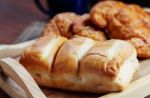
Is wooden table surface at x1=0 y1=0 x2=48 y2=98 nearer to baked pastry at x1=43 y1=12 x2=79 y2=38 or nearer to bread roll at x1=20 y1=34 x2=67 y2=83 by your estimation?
baked pastry at x1=43 y1=12 x2=79 y2=38

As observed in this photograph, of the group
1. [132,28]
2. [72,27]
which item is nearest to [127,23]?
[132,28]

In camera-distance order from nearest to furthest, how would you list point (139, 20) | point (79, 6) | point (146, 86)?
point (146, 86) < point (139, 20) < point (79, 6)

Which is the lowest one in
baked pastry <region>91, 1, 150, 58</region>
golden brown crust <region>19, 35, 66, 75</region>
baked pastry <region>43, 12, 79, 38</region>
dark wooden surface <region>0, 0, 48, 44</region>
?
dark wooden surface <region>0, 0, 48, 44</region>

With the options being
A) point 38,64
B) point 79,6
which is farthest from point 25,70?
point 79,6

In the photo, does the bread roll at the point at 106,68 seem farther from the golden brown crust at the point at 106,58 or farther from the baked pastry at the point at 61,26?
the baked pastry at the point at 61,26

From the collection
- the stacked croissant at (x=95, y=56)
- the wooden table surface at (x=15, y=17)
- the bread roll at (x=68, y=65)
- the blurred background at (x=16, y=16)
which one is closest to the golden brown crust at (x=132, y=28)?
the stacked croissant at (x=95, y=56)

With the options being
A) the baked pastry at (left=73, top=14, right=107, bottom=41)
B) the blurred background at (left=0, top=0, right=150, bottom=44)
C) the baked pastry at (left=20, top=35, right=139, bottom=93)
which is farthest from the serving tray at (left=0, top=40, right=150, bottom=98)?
the blurred background at (left=0, top=0, right=150, bottom=44)

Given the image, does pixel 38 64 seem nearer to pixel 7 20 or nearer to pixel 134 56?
pixel 134 56
